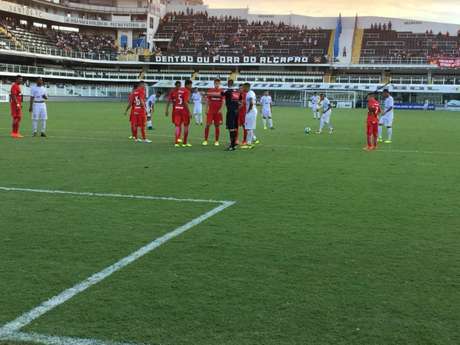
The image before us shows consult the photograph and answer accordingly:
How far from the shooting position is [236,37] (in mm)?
83062

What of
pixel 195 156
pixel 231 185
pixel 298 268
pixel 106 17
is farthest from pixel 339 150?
pixel 106 17

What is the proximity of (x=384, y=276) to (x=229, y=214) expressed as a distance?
2705mm

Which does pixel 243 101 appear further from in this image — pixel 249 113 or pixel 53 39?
pixel 53 39

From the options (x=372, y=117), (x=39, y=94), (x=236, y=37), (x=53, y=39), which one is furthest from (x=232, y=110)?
(x=236, y=37)

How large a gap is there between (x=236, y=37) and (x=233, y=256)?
265 feet

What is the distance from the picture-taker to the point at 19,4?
2975 inches

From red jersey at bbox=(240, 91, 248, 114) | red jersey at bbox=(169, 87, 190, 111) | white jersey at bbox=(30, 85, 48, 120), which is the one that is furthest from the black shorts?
white jersey at bbox=(30, 85, 48, 120)

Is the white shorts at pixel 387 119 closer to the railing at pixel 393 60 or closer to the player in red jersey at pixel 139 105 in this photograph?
the player in red jersey at pixel 139 105

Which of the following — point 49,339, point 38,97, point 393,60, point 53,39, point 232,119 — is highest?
point 53,39

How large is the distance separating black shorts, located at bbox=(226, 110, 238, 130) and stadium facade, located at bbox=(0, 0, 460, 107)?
174ft

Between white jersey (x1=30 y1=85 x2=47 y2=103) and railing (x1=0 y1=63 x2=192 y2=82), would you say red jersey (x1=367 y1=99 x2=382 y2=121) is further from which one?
railing (x1=0 y1=63 x2=192 y2=82)

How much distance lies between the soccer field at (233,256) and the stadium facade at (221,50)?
191 feet

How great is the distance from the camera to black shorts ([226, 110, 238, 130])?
48.1 feet

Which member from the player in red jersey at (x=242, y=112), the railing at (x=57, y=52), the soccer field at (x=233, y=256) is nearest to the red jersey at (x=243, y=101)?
the player in red jersey at (x=242, y=112)
